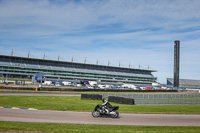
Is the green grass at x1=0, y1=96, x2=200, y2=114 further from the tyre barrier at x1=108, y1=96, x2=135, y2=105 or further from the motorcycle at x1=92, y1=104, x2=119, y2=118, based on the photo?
the motorcycle at x1=92, y1=104, x2=119, y2=118

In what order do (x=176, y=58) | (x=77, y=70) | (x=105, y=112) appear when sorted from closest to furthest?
(x=105, y=112) < (x=176, y=58) < (x=77, y=70)

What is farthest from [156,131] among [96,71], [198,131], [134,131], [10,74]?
[96,71]

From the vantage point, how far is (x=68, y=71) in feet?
424

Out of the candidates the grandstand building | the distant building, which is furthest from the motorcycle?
the distant building

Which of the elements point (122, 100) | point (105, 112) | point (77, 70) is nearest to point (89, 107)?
point (105, 112)

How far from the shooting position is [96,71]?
13775 centimetres

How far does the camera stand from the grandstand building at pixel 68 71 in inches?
4547

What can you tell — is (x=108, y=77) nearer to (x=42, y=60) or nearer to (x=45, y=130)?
(x=42, y=60)

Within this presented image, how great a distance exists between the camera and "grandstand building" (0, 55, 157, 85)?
115500mm

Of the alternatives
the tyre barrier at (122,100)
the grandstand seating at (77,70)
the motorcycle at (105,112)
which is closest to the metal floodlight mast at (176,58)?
the grandstand seating at (77,70)

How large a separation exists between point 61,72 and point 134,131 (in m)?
117

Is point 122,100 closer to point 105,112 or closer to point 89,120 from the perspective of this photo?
point 105,112

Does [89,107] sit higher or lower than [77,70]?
lower

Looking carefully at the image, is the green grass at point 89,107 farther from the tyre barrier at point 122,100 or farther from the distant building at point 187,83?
the distant building at point 187,83
